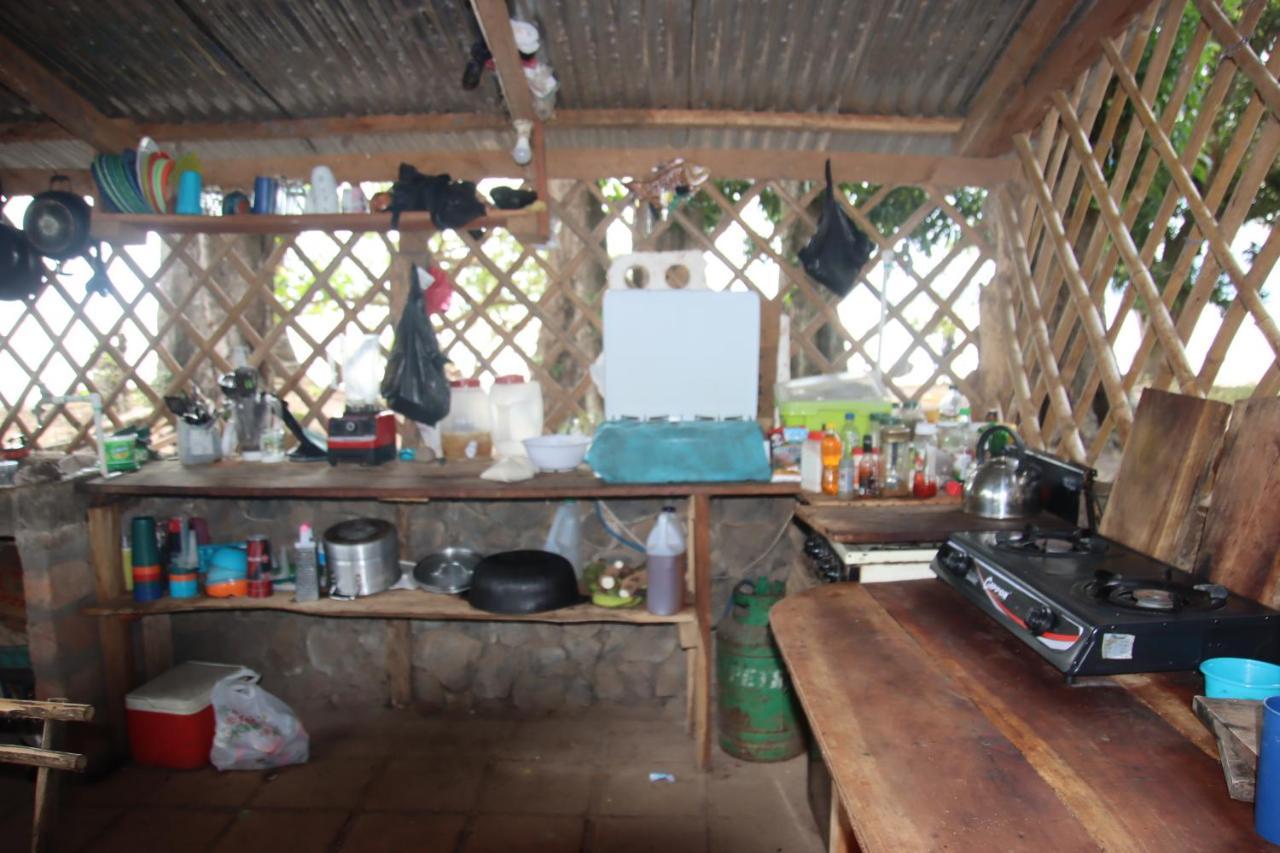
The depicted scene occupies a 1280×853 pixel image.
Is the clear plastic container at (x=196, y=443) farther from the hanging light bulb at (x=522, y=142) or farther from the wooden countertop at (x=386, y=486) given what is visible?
the hanging light bulb at (x=522, y=142)

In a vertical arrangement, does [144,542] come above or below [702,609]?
above

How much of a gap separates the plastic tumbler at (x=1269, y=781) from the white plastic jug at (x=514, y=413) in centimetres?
227

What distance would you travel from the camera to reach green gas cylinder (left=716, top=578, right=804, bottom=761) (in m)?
2.61

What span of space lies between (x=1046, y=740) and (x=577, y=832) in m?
1.64

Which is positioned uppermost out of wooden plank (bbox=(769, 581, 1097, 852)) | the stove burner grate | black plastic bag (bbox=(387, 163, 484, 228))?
black plastic bag (bbox=(387, 163, 484, 228))

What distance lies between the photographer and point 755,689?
2627 millimetres

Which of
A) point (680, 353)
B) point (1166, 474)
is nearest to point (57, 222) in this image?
point (680, 353)

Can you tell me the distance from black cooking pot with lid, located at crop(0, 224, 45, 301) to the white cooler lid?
5.22 feet

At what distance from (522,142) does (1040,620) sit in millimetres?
2193

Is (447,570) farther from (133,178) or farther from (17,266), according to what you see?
(17,266)

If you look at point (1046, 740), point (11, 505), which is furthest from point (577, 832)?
point (11, 505)

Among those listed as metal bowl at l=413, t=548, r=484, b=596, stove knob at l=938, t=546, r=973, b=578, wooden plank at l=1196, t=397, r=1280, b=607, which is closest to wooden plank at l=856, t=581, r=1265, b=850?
stove knob at l=938, t=546, r=973, b=578

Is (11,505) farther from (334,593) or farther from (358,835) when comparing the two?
(358,835)

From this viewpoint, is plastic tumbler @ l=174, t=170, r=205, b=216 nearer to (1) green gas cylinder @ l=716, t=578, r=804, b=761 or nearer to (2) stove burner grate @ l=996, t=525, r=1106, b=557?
(1) green gas cylinder @ l=716, t=578, r=804, b=761
